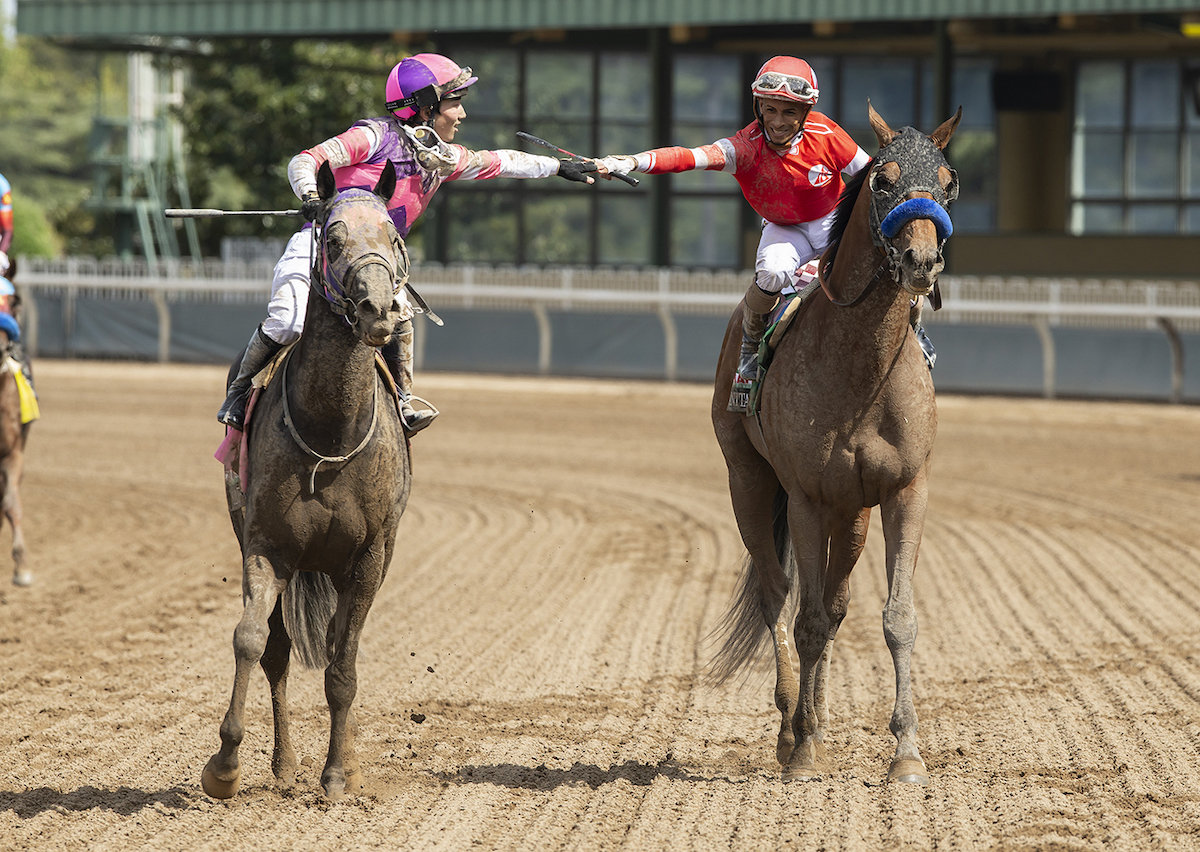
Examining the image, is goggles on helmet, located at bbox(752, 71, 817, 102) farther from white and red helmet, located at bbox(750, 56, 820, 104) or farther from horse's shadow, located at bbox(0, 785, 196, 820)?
horse's shadow, located at bbox(0, 785, 196, 820)

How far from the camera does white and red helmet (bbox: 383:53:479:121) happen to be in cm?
516

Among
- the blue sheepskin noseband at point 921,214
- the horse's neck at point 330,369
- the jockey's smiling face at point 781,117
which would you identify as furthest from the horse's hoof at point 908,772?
the jockey's smiling face at point 781,117

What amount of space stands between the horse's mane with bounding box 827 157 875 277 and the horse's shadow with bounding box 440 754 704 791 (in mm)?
2029

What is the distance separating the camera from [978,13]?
20.5 m

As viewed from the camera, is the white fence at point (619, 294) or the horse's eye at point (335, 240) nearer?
the horse's eye at point (335, 240)

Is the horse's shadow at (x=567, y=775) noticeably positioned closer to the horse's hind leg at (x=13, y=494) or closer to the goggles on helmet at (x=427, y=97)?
the goggles on helmet at (x=427, y=97)

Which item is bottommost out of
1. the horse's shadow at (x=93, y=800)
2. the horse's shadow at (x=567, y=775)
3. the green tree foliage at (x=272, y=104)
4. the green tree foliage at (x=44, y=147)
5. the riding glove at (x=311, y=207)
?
the horse's shadow at (x=567, y=775)

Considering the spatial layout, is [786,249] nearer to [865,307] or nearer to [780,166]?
[780,166]

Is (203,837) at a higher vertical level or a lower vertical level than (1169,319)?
lower

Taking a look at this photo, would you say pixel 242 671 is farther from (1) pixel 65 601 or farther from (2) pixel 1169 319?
(2) pixel 1169 319

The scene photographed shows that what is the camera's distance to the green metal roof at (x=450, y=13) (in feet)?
67.9

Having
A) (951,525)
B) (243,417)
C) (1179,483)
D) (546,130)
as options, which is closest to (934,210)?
(243,417)

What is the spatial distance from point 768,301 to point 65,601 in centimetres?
505

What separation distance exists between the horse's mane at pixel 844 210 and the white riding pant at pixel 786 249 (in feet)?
0.34
